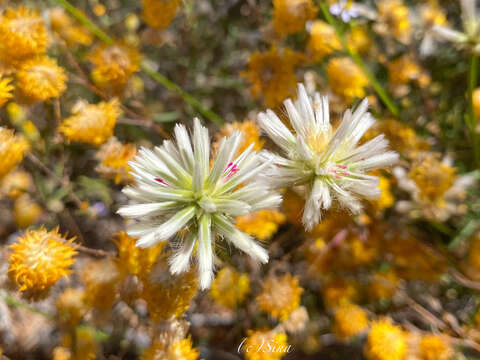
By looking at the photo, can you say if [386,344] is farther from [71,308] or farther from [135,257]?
[71,308]

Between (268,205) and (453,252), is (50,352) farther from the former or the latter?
(453,252)

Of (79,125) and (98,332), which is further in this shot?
(98,332)

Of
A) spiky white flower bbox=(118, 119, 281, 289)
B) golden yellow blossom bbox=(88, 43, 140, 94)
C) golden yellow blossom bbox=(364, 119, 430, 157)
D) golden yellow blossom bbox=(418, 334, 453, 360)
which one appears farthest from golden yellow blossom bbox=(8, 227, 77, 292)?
golden yellow blossom bbox=(418, 334, 453, 360)

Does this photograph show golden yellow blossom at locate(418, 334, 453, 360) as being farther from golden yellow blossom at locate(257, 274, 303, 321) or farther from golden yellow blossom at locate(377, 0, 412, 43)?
golden yellow blossom at locate(377, 0, 412, 43)

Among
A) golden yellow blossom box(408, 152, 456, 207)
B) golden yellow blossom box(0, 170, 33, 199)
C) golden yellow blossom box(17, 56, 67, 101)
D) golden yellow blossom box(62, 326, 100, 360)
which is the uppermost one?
golden yellow blossom box(17, 56, 67, 101)

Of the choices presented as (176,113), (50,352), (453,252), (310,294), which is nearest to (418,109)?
(453,252)

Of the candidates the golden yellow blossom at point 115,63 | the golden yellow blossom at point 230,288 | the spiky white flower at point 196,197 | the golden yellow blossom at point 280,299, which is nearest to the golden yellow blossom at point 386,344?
the golden yellow blossom at point 280,299

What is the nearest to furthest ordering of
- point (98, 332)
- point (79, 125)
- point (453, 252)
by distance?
1. point (79, 125)
2. point (98, 332)
3. point (453, 252)

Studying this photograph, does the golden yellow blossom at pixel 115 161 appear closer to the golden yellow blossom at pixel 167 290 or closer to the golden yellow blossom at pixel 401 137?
the golden yellow blossom at pixel 167 290
